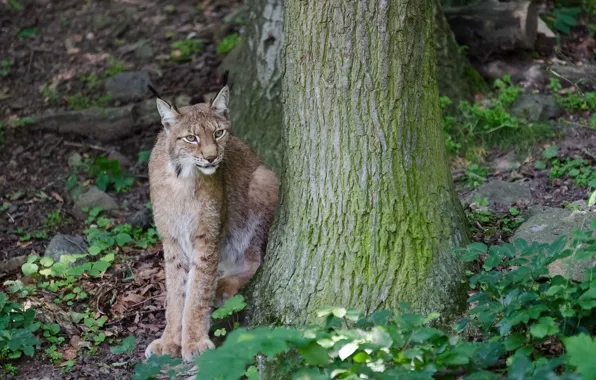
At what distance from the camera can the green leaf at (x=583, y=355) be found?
3150 millimetres

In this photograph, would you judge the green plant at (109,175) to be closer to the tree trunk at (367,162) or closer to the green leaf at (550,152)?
the tree trunk at (367,162)

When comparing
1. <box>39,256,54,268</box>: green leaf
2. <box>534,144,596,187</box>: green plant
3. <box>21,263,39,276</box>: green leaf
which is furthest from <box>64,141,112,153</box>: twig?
<box>534,144,596,187</box>: green plant

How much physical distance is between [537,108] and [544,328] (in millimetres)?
3904

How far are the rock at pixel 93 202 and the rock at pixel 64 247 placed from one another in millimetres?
608

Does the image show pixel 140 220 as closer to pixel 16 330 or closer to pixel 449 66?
pixel 16 330

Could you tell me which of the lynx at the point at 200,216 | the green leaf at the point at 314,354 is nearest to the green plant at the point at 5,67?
the lynx at the point at 200,216

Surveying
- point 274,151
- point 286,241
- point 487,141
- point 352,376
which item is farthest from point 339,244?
point 487,141

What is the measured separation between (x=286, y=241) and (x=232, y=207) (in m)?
0.82

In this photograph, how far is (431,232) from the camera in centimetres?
438

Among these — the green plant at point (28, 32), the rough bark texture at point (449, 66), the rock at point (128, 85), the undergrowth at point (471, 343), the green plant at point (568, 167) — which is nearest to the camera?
the undergrowth at point (471, 343)

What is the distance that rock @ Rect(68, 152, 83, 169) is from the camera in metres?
7.43

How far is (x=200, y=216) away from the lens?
5.01m

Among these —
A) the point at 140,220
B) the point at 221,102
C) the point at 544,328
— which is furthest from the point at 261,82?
the point at 544,328

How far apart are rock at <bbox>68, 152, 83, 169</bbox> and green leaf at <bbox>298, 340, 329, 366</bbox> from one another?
445cm
